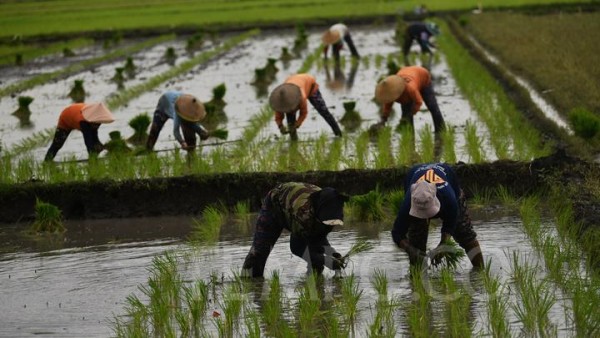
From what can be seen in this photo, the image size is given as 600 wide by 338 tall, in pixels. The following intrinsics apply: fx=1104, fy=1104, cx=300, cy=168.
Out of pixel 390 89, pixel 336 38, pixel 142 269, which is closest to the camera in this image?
pixel 142 269

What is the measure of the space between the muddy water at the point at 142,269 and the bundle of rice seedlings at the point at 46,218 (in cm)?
14

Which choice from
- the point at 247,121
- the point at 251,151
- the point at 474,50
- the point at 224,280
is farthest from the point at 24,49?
the point at 224,280

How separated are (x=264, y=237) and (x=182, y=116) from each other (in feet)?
12.2

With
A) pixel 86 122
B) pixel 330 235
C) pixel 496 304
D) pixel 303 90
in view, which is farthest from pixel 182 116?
pixel 496 304

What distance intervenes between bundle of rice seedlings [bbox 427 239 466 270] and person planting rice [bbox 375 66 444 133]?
14.3ft

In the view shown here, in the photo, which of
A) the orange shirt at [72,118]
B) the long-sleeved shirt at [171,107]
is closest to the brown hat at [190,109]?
the long-sleeved shirt at [171,107]

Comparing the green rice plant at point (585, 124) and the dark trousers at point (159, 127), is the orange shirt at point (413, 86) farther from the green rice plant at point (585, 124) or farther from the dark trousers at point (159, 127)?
the dark trousers at point (159, 127)

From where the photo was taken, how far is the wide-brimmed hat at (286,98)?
10.2 metres

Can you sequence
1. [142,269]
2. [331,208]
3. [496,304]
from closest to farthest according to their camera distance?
1. [496,304]
2. [331,208]
3. [142,269]

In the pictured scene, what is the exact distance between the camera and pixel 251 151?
10.3 metres

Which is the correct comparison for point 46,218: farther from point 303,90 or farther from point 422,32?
point 422,32

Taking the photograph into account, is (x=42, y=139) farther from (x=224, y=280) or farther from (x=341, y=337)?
(x=341, y=337)

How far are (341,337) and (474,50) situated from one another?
52.4ft

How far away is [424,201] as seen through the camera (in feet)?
19.1
